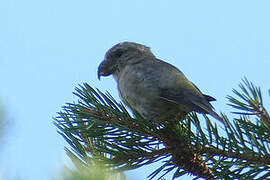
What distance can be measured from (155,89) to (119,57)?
1235mm

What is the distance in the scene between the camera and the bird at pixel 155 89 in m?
3.18

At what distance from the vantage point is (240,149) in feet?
6.85

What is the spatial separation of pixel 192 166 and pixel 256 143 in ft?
1.33

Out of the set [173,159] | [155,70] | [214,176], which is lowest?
[214,176]

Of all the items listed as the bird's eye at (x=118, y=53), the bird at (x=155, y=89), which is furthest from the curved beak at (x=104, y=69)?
the bird's eye at (x=118, y=53)

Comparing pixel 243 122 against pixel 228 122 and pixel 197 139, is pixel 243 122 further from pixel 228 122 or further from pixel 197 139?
pixel 197 139

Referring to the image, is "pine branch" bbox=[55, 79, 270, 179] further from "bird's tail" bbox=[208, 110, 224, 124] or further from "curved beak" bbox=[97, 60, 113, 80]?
"curved beak" bbox=[97, 60, 113, 80]

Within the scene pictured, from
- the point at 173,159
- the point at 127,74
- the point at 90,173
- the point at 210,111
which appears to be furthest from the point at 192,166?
the point at 127,74

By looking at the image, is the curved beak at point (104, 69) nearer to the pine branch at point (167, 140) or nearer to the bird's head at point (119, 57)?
the bird's head at point (119, 57)

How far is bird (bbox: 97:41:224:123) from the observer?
10.4 feet

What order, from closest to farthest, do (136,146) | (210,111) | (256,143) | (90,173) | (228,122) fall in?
1. (90,173)
2. (256,143)
3. (228,122)
4. (136,146)
5. (210,111)

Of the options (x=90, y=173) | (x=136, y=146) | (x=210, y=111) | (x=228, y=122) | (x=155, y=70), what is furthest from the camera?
(x=155, y=70)

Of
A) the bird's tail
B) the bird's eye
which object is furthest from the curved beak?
the bird's tail

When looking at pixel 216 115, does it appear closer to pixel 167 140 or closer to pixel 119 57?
pixel 167 140
